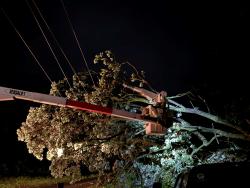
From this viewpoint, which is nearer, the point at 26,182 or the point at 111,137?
the point at 111,137

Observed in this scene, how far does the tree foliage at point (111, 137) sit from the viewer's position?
14055 millimetres

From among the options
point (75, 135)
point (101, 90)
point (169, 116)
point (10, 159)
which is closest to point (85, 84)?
point (101, 90)

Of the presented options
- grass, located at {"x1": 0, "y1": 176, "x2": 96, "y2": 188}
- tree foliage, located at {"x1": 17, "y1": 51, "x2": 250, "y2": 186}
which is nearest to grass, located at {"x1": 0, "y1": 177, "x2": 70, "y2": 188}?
grass, located at {"x1": 0, "y1": 176, "x2": 96, "y2": 188}

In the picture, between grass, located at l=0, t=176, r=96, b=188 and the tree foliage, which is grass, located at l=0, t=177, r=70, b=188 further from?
the tree foliage

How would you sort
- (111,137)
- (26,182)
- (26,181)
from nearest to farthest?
(111,137) < (26,182) < (26,181)

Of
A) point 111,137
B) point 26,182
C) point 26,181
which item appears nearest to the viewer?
point 111,137

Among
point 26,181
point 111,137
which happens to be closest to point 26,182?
point 26,181

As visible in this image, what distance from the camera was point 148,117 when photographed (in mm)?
9469

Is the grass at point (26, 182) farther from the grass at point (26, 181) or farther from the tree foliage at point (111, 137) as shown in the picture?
the tree foliage at point (111, 137)

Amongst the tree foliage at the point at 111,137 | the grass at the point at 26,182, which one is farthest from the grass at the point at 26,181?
the tree foliage at the point at 111,137

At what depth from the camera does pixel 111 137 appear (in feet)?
47.6

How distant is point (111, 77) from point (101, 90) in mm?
754

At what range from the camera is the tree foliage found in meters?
14.1

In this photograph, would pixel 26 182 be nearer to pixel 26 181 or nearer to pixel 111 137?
pixel 26 181
